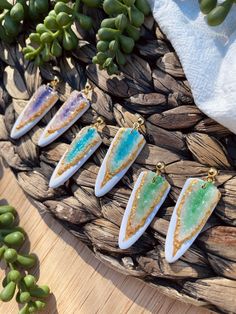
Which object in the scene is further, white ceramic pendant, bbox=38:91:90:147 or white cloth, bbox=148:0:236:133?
white ceramic pendant, bbox=38:91:90:147

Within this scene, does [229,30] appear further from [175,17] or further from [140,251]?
[140,251]

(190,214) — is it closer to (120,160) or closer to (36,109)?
(120,160)

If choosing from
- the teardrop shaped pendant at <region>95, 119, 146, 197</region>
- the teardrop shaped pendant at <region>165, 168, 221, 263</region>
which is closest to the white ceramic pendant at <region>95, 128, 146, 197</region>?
the teardrop shaped pendant at <region>95, 119, 146, 197</region>

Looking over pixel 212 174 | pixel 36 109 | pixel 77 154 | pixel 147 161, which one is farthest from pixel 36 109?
pixel 212 174

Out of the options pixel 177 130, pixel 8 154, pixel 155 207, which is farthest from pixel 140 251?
pixel 8 154

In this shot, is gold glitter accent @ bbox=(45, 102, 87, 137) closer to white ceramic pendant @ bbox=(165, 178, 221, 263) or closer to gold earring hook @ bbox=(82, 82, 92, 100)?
gold earring hook @ bbox=(82, 82, 92, 100)

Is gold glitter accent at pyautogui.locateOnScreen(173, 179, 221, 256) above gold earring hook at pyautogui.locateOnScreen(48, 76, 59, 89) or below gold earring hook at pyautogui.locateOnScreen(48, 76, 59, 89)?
below
